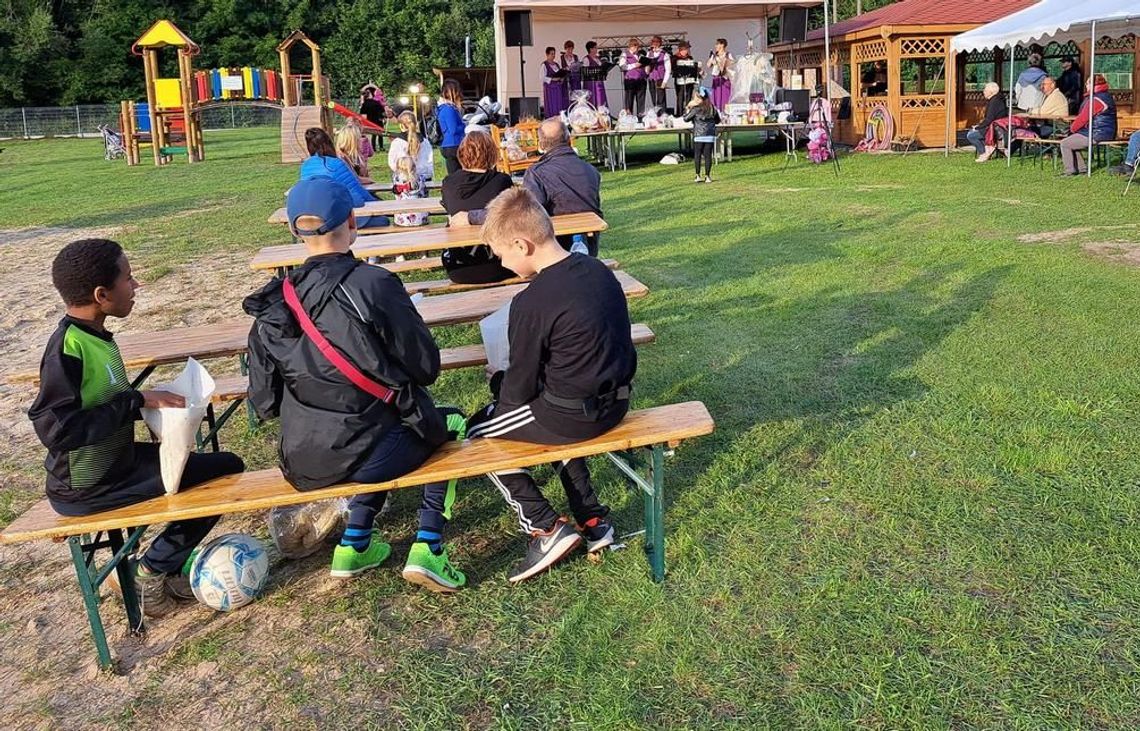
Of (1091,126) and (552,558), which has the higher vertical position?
(1091,126)

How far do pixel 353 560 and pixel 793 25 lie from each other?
2023 centimetres

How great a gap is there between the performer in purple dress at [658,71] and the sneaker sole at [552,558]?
17.5 meters

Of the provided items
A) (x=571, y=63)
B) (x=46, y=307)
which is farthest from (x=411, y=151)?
(x=571, y=63)

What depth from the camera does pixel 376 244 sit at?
6160 mm

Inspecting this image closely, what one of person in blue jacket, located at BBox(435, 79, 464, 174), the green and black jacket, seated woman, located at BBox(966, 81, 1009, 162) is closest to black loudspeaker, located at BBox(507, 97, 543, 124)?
person in blue jacket, located at BBox(435, 79, 464, 174)

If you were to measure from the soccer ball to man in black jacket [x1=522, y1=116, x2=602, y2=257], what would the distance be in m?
3.75

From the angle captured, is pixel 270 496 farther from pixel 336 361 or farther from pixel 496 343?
pixel 496 343

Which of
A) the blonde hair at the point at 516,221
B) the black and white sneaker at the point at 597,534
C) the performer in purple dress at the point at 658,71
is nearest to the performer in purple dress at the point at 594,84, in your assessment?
the performer in purple dress at the point at 658,71

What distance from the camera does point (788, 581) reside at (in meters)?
3.39

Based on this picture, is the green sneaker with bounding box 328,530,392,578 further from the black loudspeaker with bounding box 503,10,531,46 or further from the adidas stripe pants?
the black loudspeaker with bounding box 503,10,531,46

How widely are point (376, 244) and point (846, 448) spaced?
3.17 m

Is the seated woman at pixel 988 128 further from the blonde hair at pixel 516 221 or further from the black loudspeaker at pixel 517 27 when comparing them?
the blonde hair at pixel 516 221

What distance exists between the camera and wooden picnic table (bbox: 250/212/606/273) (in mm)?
5895

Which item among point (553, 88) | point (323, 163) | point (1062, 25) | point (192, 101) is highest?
point (192, 101)
